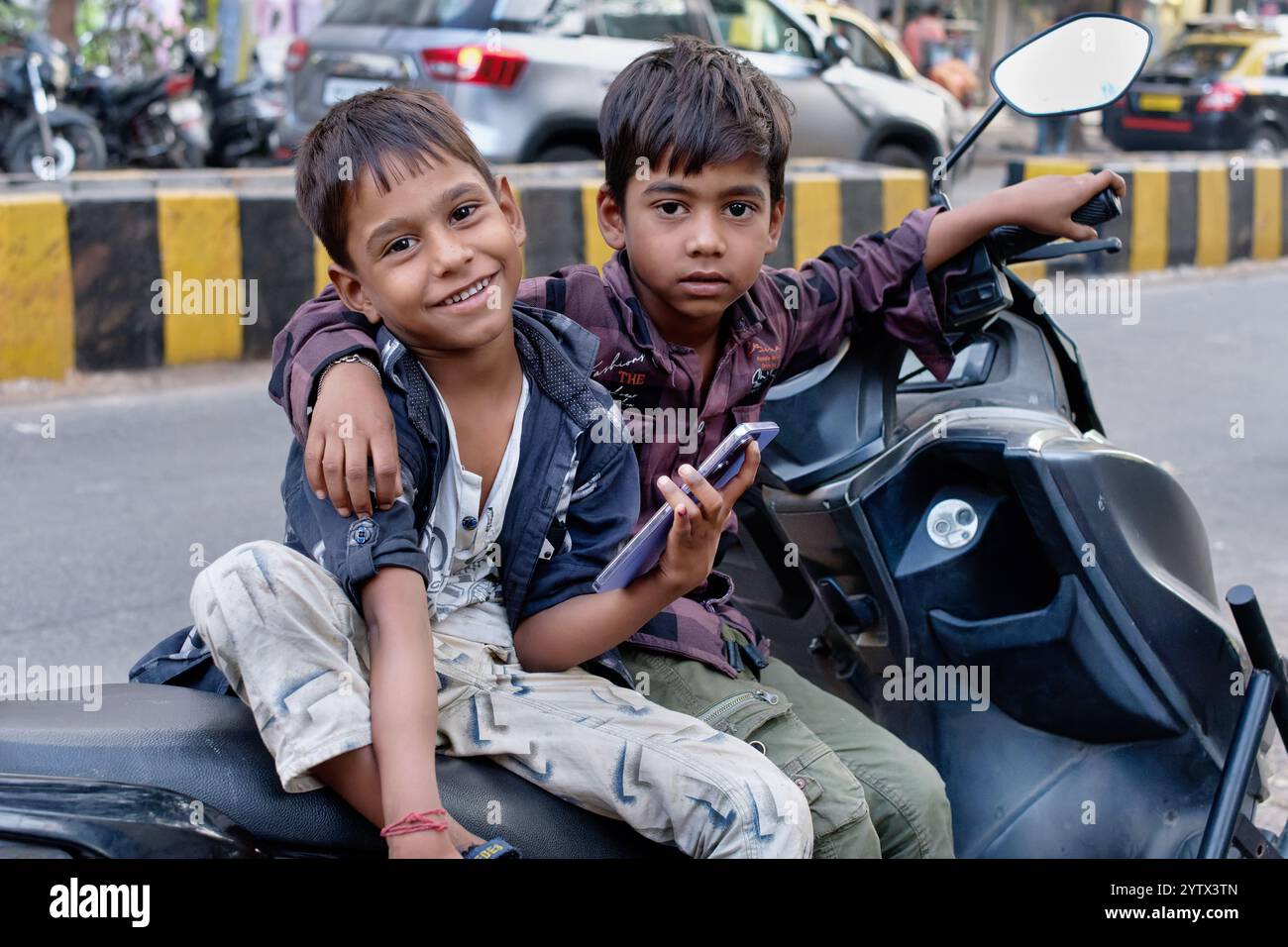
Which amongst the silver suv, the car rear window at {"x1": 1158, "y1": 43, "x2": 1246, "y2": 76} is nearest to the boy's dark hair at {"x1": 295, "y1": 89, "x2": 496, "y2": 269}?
the silver suv

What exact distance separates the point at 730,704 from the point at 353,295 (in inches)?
24.6

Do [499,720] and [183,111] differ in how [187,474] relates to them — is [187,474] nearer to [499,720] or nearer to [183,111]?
[499,720]

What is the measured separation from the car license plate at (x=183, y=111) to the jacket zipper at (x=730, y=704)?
1170 cm

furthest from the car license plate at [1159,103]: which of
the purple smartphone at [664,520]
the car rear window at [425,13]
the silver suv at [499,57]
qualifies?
the purple smartphone at [664,520]

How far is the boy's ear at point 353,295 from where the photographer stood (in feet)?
5.39

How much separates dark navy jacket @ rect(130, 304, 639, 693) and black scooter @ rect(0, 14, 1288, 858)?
0.24 meters

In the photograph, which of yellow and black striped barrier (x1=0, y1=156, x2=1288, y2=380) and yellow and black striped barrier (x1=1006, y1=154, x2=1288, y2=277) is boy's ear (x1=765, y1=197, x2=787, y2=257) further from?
yellow and black striped barrier (x1=1006, y1=154, x2=1288, y2=277)

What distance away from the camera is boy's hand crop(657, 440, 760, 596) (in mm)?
1447

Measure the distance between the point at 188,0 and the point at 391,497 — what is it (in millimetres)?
17274

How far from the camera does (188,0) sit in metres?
17.1

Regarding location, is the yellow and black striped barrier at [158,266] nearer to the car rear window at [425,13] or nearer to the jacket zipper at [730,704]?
the car rear window at [425,13]

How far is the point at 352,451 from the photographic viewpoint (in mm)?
1460

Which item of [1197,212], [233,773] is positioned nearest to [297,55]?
[1197,212]

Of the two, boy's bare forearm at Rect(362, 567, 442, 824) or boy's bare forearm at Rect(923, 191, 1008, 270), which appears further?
boy's bare forearm at Rect(923, 191, 1008, 270)
